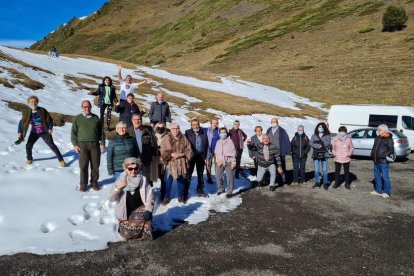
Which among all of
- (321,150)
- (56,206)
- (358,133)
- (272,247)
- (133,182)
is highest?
(358,133)

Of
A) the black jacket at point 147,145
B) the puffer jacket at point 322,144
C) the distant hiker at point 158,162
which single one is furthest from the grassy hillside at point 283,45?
the black jacket at point 147,145

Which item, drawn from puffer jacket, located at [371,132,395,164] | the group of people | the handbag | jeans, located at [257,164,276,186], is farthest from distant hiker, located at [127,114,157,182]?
puffer jacket, located at [371,132,395,164]

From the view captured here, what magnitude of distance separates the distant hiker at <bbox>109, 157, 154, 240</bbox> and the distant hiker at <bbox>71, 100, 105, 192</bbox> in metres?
2.60

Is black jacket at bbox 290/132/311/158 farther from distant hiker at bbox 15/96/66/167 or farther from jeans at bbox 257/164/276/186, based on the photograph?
distant hiker at bbox 15/96/66/167

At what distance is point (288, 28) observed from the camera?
9581 centimetres

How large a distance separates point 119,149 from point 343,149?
7542 millimetres

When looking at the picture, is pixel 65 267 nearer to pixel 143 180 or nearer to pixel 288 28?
pixel 143 180

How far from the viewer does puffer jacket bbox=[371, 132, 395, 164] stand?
11422 mm

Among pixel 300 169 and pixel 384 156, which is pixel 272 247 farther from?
pixel 300 169

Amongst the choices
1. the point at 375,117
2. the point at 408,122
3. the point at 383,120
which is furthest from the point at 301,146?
the point at 375,117

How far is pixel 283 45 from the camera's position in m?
83.6

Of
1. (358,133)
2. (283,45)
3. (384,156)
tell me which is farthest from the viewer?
(283,45)

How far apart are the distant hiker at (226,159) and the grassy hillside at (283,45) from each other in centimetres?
→ 3744

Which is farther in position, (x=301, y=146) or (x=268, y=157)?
(x=301, y=146)
